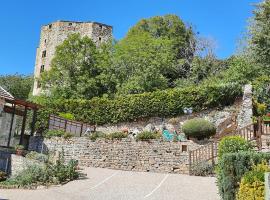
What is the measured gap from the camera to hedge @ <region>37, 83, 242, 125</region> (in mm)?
25828

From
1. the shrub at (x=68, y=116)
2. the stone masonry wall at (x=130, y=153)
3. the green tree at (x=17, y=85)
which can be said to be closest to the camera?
the stone masonry wall at (x=130, y=153)

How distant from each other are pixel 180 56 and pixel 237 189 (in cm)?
3011

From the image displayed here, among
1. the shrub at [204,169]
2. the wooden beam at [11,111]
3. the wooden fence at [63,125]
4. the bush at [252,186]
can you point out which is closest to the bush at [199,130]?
the shrub at [204,169]

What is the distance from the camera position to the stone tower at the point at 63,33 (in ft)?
154

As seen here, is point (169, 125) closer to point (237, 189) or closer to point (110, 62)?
point (110, 62)

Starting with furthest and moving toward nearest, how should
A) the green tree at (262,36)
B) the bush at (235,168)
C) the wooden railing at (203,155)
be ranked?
1. the green tree at (262,36)
2. the wooden railing at (203,155)
3. the bush at (235,168)

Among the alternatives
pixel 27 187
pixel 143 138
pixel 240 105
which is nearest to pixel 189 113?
pixel 240 105

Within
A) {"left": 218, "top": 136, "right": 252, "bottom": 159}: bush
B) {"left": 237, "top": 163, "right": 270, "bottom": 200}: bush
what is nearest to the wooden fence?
{"left": 218, "top": 136, "right": 252, "bottom": 159}: bush

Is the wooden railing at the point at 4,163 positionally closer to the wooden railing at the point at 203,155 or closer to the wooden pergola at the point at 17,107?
the wooden pergola at the point at 17,107

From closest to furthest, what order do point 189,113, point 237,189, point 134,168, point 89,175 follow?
point 237,189 → point 89,175 → point 134,168 → point 189,113

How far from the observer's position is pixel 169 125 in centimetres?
2656

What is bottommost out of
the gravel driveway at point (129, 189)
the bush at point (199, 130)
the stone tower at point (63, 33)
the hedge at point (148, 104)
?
the gravel driveway at point (129, 189)

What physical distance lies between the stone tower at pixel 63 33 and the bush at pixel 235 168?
37.9m

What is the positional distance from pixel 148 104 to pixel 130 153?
857 cm
